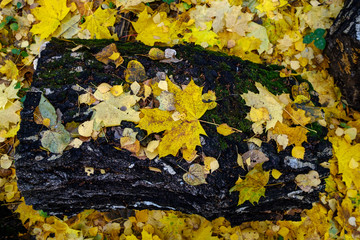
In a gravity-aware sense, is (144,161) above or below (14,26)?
below

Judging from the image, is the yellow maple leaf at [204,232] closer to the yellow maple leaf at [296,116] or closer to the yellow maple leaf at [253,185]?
the yellow maple leaf at [253,185]

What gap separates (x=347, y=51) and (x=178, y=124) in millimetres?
1830

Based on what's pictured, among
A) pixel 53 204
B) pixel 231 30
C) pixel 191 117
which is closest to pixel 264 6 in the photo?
pixel 231 30

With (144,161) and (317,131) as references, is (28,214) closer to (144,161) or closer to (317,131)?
(144,161)

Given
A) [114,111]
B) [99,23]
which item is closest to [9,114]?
[99,23]

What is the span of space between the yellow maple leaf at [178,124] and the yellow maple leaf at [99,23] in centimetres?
128

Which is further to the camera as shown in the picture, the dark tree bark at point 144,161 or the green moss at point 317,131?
Result: the green moss at point 317,131

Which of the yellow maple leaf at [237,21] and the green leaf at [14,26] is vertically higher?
the green leaf at [14,26]

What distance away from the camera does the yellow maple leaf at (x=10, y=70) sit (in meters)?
2.73

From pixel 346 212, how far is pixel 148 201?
1942mm

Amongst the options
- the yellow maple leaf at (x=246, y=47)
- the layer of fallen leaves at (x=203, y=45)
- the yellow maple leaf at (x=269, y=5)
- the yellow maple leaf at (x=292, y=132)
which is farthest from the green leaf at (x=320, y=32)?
the yellow maple leaf at (x=292, y=132)

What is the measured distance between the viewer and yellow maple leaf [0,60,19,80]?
2727mm

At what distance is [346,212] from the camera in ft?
8.55

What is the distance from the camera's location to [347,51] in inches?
97.5
